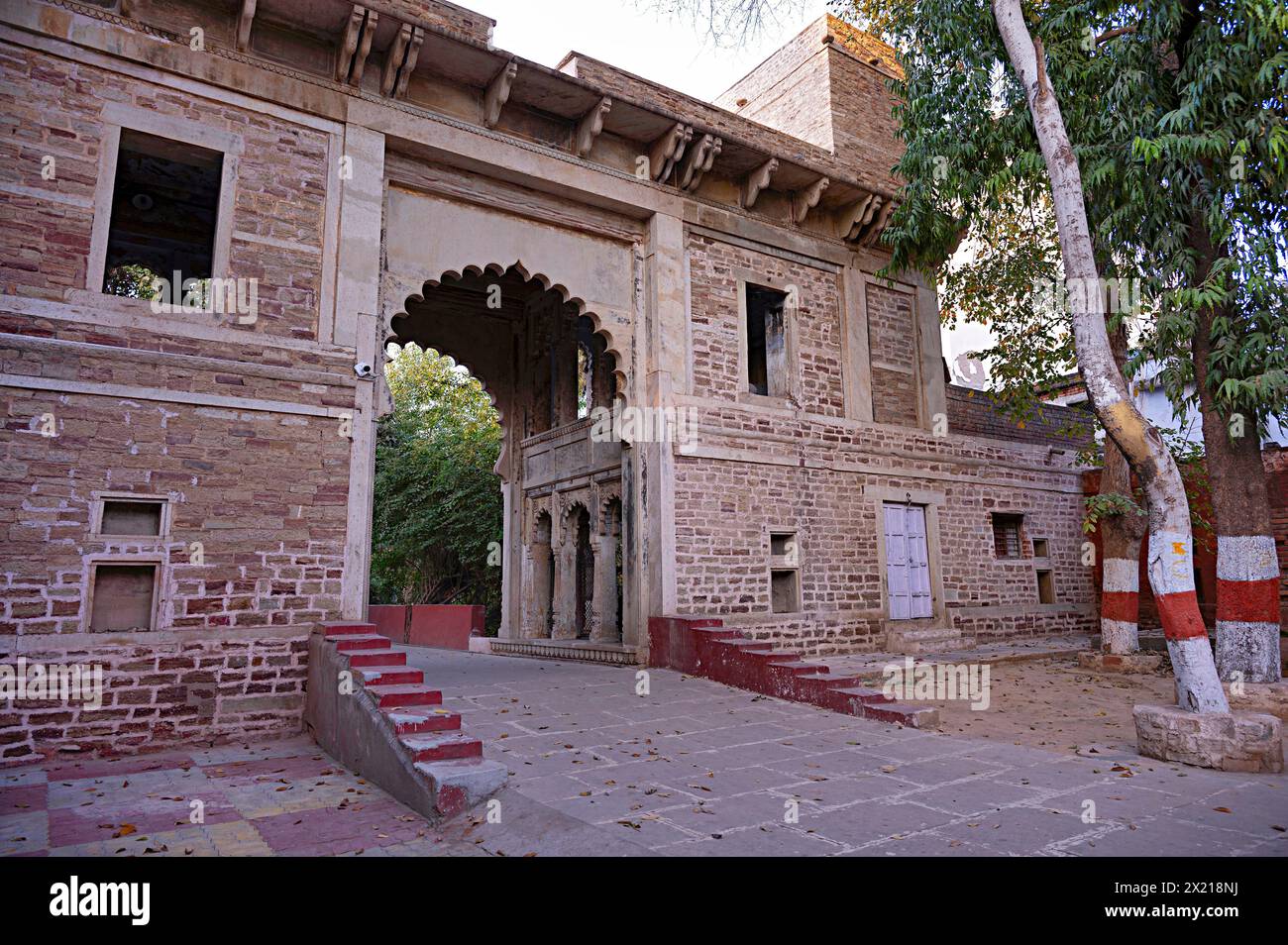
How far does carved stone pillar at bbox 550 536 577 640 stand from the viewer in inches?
497

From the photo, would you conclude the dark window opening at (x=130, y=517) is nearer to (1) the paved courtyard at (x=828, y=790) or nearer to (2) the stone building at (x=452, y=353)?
(2) the stone building at (x=452, y=353)

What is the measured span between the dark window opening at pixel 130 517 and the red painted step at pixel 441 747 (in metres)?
3.38

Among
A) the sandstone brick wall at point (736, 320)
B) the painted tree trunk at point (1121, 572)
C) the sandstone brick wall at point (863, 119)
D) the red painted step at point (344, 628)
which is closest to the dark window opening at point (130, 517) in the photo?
the red painted step at point (344, 628)

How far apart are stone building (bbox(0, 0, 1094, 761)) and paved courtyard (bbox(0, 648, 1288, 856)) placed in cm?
154

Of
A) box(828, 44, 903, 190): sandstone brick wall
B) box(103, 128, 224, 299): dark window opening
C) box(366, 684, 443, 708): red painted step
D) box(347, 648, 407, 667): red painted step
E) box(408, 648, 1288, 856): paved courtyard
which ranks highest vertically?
box(828, 44, 903, 190): sandstone brick wall

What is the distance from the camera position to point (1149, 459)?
5.48 m

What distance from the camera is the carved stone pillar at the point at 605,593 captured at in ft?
38.2

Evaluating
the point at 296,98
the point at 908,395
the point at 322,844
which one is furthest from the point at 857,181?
the point at 322,844

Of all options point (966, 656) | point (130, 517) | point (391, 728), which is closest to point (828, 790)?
point (391, 728)

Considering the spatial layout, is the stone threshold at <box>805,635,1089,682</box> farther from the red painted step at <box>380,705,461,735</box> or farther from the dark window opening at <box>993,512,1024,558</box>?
the red painted step at <box>380,705,461,735</box>

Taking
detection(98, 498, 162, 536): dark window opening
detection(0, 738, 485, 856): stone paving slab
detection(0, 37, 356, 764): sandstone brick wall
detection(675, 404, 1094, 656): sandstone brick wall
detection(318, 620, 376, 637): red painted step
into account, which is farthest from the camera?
detection(675, 404, 1094, 656): sandstone brick wall

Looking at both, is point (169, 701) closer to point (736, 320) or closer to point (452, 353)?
point (736, 320)

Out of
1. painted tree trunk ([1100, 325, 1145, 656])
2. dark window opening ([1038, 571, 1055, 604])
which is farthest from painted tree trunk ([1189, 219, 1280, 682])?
dark window opening ([1038, 571, 1055, 604])
